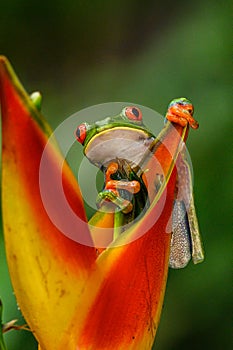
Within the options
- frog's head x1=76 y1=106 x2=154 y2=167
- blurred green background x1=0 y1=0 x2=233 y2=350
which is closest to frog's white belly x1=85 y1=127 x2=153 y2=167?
frog's head x1=76 y1=106 x2=154 y2=167

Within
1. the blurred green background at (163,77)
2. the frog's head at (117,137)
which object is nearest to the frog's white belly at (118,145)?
the frog's head at (117,137)

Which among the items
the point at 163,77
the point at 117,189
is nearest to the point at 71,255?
the point at 117,189

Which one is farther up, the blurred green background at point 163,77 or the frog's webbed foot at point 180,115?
the frog's webbed foot at point 180,115

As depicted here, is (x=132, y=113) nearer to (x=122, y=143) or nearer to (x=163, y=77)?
(x=122, y=143)

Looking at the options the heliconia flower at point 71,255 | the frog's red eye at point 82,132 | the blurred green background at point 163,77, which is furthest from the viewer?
the blurred green background at point 163,77

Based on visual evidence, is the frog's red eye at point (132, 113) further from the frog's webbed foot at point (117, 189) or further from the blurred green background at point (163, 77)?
the blurred green background at point (163, 77)

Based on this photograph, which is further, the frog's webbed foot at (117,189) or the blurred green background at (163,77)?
the blurred green background at (163,77)

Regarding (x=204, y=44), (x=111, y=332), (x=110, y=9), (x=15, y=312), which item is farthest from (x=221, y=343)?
(x=110, y=9)

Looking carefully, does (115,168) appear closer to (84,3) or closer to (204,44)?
(204,44)
